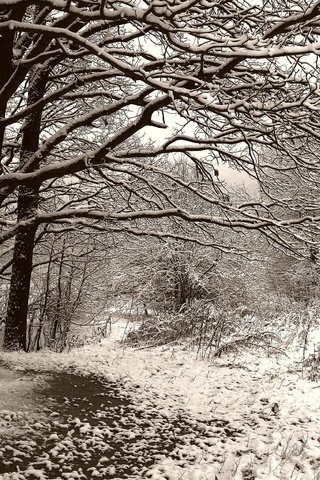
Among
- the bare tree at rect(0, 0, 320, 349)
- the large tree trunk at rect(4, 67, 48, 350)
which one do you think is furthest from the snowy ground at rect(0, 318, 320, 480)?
the bare tree at rect(0, 0, 320, 349)

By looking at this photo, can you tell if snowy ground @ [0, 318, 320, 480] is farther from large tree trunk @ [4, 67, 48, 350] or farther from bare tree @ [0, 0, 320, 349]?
bare tree @ [0, 0, 320, 349]

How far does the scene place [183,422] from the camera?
5.57m

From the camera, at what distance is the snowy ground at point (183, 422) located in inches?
168

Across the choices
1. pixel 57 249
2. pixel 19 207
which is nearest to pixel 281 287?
pixel 57 249

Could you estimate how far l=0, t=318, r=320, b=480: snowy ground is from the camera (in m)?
4.26

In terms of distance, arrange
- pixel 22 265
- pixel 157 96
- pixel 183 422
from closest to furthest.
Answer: pixel 183 422
pixel 157 96
pixel 22 265

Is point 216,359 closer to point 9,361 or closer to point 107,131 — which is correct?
point 9,361

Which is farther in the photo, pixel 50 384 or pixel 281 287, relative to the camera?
pixel 281 287

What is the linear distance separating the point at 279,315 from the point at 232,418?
666cm

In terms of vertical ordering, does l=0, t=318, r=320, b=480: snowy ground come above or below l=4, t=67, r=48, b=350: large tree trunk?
below

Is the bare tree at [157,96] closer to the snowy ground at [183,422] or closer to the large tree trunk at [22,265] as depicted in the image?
the large tree trunk at [22,265]

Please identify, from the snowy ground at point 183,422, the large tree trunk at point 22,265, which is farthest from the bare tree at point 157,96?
the snowy ground at point 183,422

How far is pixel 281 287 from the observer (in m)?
22.4

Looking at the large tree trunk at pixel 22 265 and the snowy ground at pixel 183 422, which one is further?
the large tree trunk at pixel 22 265
